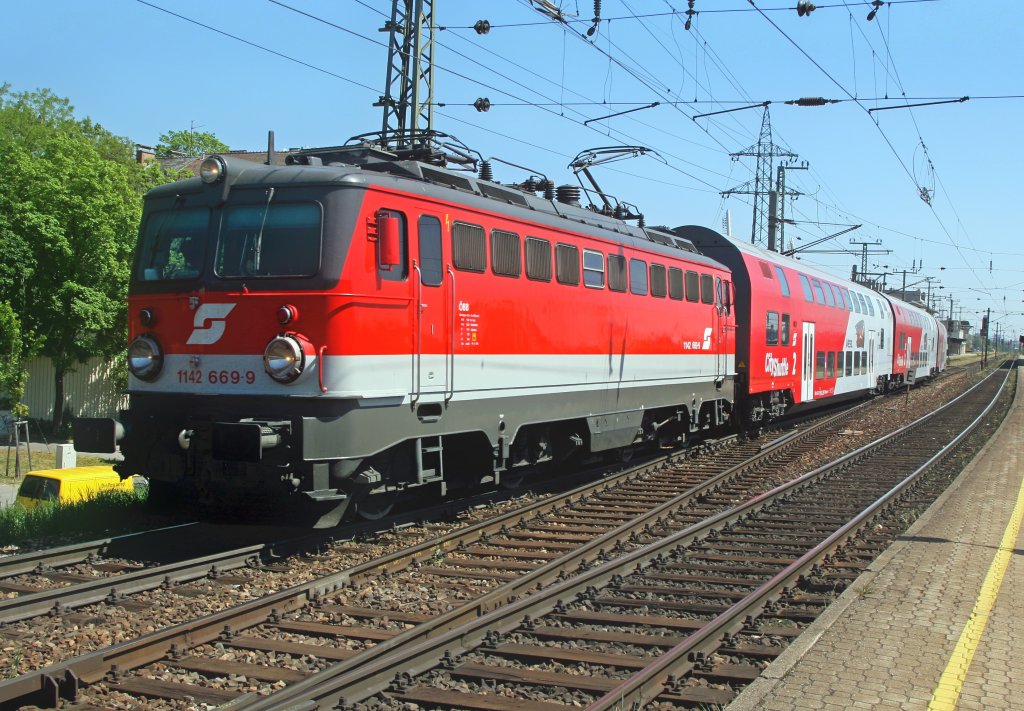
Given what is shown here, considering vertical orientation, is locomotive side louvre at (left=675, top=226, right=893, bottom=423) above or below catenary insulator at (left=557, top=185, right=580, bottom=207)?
below

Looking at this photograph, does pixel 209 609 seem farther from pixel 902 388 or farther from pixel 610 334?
pixel 902 388

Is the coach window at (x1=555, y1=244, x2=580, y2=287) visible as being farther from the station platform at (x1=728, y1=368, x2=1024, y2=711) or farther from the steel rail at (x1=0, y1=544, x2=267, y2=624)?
the steel rail at (x1=0, y1=544, x2=267, y2=624)

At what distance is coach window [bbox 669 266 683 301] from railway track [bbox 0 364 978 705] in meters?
3.74

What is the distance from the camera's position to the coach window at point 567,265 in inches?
459

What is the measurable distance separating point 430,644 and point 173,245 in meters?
5.07

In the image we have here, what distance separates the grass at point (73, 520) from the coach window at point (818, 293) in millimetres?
18810

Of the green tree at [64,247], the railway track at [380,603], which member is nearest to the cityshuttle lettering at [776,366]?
the railway track at [380,603]

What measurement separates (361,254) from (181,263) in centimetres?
183

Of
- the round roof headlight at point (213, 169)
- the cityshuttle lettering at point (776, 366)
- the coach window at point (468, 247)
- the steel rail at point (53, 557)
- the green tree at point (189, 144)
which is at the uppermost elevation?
the green tree at point (189, 144)

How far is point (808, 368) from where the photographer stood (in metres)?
23.5

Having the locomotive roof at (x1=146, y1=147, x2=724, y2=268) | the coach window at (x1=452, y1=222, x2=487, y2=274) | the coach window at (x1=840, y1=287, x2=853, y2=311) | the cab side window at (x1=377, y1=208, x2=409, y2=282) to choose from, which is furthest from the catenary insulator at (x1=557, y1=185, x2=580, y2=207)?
the coach window at (x1=840, y1=287, x2=853, y2=311)

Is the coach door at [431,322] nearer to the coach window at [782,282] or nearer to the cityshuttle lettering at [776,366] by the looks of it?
the cityshuttle lettering at [776,366]

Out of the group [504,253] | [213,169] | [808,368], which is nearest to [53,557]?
[213,169]

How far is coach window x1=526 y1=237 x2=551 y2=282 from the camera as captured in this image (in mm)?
10984
